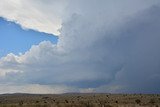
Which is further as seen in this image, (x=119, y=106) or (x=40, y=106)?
(x=40, y=106)

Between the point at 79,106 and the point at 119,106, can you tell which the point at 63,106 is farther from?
the point at 119,106

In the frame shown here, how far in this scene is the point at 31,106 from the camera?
81812 millimetres

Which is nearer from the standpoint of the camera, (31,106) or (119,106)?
(119,106)

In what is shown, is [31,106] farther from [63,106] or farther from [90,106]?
[90,106]

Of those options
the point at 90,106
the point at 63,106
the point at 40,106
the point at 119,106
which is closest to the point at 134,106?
the point at 119,106

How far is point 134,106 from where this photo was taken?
77.5m

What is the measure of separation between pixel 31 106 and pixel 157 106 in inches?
1072

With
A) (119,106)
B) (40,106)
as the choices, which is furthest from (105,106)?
(40,106)

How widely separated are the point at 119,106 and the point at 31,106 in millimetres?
19542

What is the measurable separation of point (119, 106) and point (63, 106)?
1259cm

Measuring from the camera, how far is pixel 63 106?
266 feet

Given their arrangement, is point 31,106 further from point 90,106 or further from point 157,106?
point 157,106

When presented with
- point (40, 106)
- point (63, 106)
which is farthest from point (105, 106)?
point (40, 106)

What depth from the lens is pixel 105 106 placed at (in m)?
77.7
